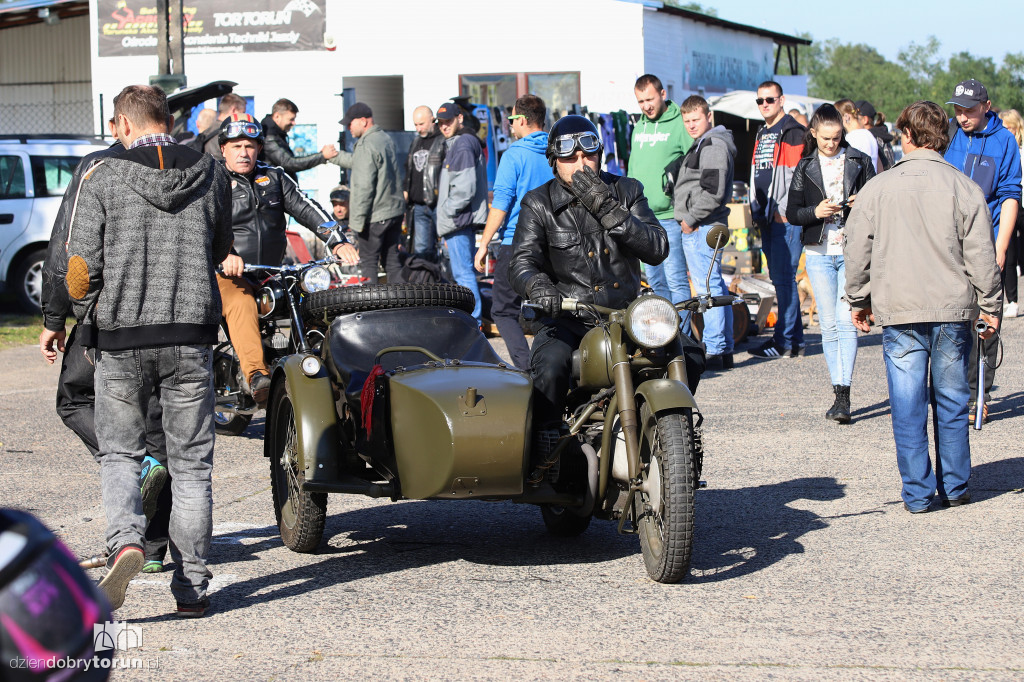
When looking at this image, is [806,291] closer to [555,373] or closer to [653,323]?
[555,373]

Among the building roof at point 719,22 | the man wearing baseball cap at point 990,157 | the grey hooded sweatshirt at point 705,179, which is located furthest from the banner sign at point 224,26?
the man wearing baseball cap at point 990,157

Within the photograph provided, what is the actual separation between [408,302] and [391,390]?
957mm

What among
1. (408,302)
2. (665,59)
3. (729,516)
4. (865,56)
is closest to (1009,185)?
(729,516)

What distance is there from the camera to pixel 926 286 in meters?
6.01

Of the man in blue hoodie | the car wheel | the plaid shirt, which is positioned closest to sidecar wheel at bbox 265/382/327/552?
the plaid shirt

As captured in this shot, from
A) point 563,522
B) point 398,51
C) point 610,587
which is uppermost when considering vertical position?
point 398,51

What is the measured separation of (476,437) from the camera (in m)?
4.72

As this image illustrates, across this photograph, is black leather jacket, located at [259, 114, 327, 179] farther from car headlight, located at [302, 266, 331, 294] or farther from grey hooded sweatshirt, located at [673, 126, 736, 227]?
car headlight, located at [302, 266, 331, 294]

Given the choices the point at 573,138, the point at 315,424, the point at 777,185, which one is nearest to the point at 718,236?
the point at 573,138

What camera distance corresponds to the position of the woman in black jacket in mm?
8484

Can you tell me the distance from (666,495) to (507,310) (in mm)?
4761

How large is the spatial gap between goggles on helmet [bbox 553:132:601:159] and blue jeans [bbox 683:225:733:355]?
17.1 feet

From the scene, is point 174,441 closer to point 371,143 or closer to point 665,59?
point 371,143

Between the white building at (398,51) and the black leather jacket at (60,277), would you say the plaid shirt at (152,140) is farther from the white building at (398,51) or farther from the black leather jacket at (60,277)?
the white building at (398,51)
